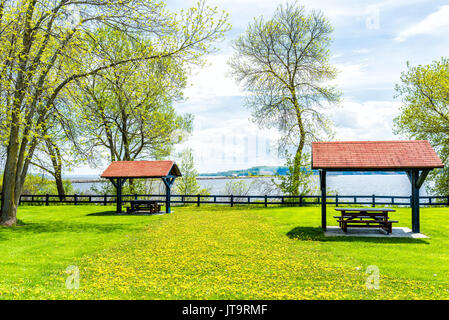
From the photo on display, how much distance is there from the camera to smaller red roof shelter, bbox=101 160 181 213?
70.8 feet

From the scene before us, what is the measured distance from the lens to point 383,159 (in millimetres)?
13602

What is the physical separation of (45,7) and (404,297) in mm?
16520

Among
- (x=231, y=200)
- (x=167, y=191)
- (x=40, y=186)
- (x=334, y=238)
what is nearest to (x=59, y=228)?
(x=167, y=191)

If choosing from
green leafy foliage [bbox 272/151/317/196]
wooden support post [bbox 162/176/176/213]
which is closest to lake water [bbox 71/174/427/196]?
green leafy foliage [bbox 272/151/317/196]

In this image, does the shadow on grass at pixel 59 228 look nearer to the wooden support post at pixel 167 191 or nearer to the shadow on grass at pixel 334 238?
the wooden support post at pixel 167 191

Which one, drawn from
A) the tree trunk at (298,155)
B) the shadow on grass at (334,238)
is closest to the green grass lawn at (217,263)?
the shadow on grass at (334,238)

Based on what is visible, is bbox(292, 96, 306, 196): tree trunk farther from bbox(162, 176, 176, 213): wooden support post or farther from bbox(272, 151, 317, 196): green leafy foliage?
bbox(162, 176, 176, 213): wooden support post

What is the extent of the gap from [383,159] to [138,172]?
1409cm

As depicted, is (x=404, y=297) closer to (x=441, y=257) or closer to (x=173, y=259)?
(x=441, y=257)

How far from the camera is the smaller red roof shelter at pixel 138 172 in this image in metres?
21.6

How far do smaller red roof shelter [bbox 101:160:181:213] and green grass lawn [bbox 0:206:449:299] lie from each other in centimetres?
672
